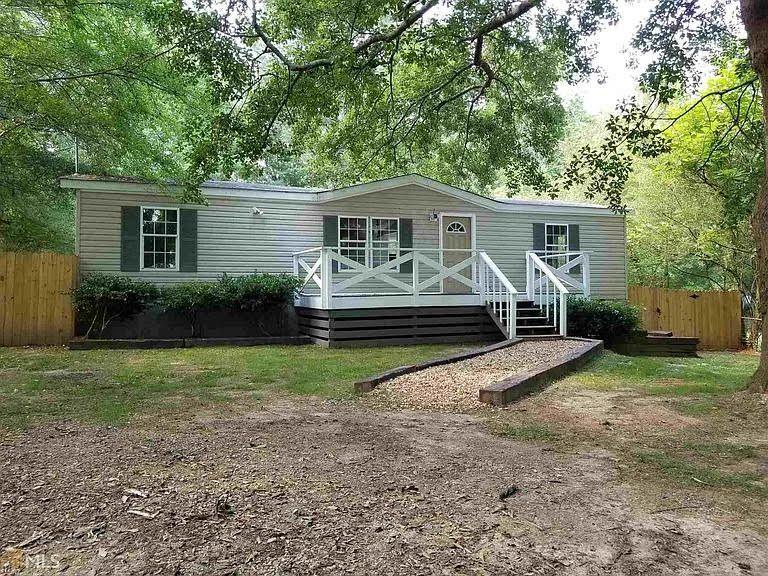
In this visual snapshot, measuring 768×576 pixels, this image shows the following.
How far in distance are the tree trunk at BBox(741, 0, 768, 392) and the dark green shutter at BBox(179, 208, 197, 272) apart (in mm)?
9712

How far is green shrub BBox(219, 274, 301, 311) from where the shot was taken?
10.4m

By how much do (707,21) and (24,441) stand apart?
1125 centimetres

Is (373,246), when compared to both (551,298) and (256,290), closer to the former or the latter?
(256,290)

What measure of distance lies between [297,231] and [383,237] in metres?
2.02

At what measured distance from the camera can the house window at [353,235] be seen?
12.6 metres

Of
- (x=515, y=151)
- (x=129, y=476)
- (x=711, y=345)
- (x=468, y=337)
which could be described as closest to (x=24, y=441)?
(x=129, y=476)

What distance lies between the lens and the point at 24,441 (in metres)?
3.46

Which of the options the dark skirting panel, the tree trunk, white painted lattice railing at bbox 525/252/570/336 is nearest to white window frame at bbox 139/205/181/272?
the dark skirting panel

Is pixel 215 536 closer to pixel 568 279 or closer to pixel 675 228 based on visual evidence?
pixel 568 279

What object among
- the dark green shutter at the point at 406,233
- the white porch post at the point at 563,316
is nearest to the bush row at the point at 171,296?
the dark green shutter at the point at 406,233

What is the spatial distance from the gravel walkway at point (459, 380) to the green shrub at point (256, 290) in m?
4.74

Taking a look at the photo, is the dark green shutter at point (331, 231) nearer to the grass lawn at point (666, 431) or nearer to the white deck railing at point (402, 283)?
the white deck railing at point (402, 283)

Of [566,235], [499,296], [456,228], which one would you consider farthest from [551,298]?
[566,235]

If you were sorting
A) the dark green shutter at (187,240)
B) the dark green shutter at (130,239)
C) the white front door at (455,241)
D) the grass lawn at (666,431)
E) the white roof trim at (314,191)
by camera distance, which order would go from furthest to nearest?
1. the white front door at (455,241)
2. the dark green shutter at (187,240)
3. the dark green shutter at (130,239)
4. the white roof trim at (314,191)
5. the grass lawn at (666,431)
